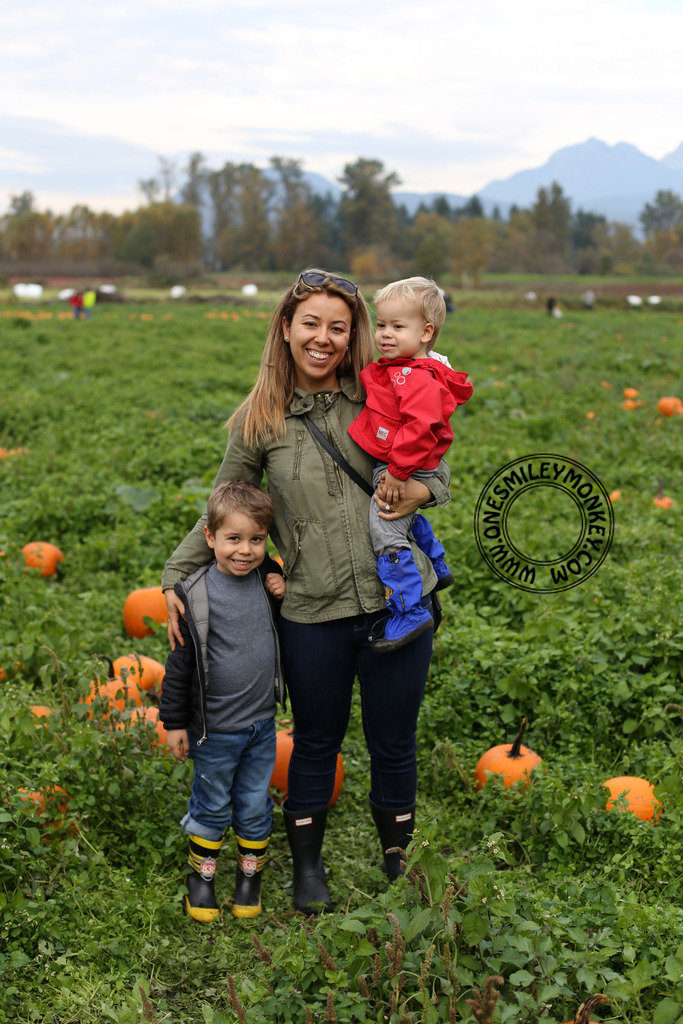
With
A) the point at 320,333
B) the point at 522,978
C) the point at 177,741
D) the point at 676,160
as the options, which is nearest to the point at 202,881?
the point at 177,741

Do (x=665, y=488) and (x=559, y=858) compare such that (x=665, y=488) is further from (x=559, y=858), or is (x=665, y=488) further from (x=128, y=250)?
(x=128, y=250)

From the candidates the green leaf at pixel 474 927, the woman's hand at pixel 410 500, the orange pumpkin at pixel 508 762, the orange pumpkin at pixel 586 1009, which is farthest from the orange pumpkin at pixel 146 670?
the orange pumpkin at pixel 586 1009

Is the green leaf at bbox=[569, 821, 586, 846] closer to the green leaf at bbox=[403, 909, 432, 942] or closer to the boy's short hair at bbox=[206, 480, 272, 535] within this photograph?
the green leaf at bbox=[403, 909, 432, 942]

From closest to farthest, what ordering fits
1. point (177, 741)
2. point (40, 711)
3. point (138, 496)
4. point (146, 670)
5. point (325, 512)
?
point (325, 512) → point (177, 741) → point (40, 711) → point (146, 670) → point (138, 496)

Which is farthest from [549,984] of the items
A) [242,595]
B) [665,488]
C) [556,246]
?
[556,246]

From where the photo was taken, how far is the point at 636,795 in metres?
3.74

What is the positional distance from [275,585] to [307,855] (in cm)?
115

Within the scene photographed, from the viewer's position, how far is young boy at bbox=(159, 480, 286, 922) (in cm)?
310

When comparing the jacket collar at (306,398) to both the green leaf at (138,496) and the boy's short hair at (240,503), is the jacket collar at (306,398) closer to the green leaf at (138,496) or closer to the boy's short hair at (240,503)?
the boy's short hair at (240,503)

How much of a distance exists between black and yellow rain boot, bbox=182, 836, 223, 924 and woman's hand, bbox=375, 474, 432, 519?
4.92 ft

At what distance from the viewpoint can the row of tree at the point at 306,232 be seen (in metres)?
83.2

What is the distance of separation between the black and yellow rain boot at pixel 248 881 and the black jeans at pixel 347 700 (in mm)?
217

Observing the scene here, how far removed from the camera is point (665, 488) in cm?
796

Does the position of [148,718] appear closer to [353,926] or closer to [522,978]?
[353,926]
